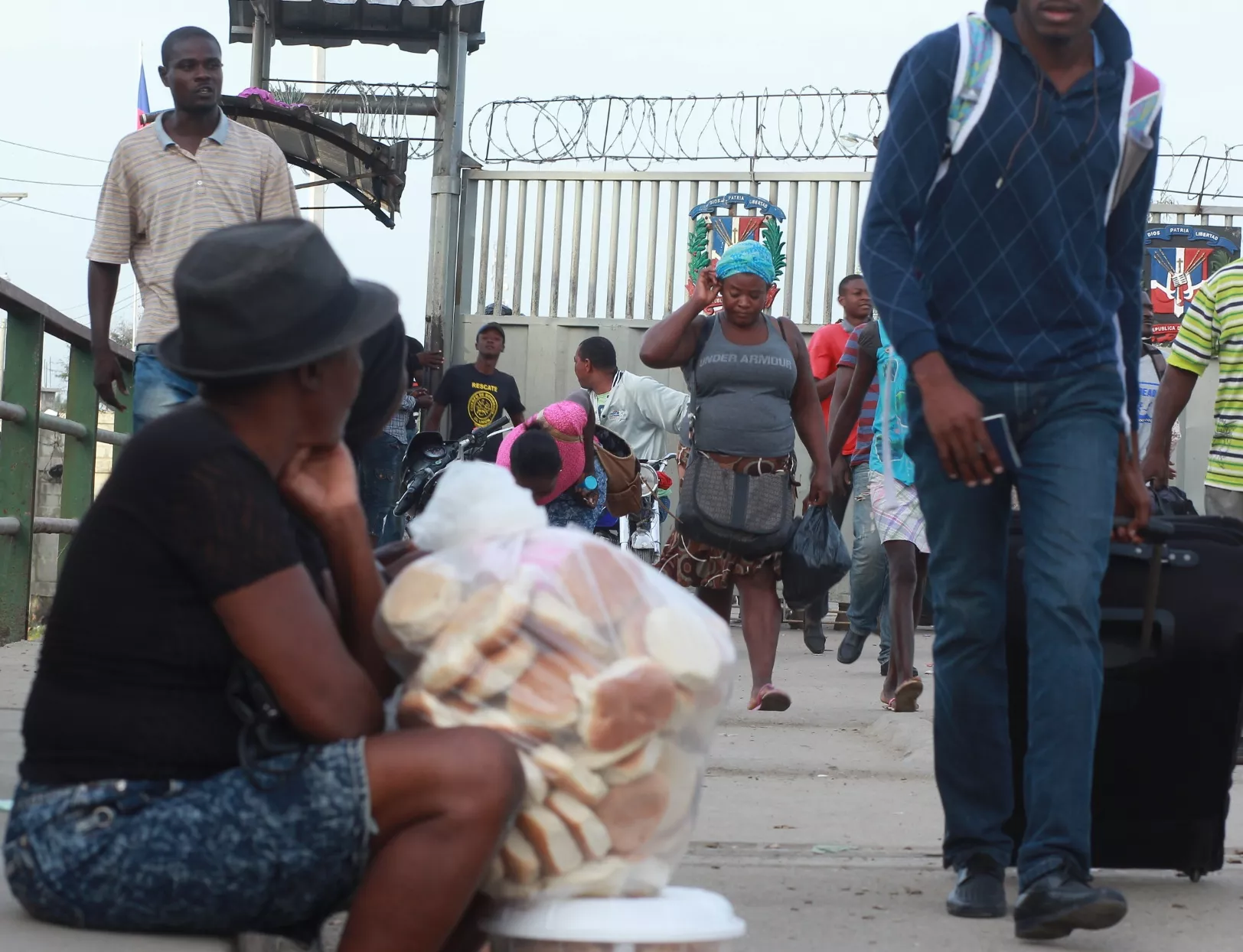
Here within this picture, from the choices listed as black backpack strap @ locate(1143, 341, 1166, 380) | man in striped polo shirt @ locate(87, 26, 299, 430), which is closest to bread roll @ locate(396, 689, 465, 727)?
man in striped polo shirt @ locate(87, 26, 299, 430)

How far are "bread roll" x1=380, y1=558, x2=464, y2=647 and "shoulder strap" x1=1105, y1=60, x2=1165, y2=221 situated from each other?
175 cm

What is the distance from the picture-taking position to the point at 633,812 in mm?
2418

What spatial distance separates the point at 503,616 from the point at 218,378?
0.51 m

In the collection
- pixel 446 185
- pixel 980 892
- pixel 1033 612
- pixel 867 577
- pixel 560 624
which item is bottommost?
pixel 867 577

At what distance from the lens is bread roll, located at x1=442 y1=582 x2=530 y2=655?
7.79ft

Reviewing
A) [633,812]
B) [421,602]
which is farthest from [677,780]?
[421,602]

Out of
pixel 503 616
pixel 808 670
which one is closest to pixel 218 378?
pixel 503 616

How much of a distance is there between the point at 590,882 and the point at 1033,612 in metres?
1.34

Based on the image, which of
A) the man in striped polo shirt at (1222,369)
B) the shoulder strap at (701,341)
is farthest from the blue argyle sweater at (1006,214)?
the shoulder strap at (701,341)

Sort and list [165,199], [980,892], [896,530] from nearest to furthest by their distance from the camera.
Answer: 1. [980,892]
2. [165,199]
3. [896,530]

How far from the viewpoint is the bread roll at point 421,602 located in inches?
95.3

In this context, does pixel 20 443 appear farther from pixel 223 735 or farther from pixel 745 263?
pixel 223 735

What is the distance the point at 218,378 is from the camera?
2.41 meters

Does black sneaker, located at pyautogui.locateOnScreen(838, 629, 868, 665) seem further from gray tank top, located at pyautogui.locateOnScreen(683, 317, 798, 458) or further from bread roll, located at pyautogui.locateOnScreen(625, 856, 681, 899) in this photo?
bread roll, located at pyautogui.locateOnScreen(625, 856, 681, 899)
